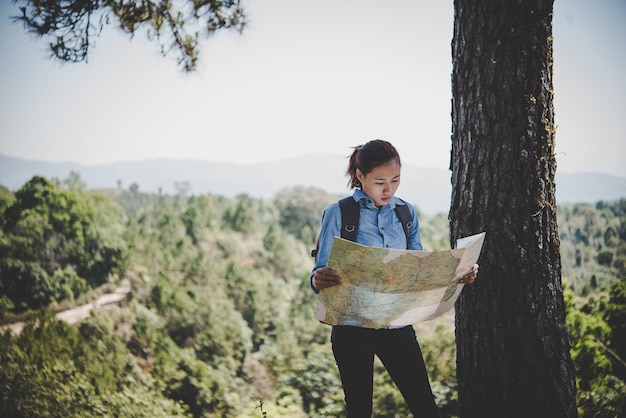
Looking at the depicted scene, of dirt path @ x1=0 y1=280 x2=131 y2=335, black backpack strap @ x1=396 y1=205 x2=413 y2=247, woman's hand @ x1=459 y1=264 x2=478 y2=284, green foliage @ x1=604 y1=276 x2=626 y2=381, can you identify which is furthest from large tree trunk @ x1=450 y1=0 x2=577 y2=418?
dirt path @ x1=0 y1=280 x2=131 y2=335

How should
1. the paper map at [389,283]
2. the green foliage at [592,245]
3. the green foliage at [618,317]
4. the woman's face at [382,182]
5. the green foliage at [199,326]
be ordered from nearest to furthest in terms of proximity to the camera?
the paper map at [389,283]
the woman's face at [382,182]
the green foliage at [199,326]
the green foliage at [618,317]
the green foliage at [592,245]

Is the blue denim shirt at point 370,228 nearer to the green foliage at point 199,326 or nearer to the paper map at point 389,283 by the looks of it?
the paper map at point 389,283

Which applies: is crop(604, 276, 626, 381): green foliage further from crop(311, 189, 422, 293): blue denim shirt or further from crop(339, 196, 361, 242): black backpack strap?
crop(339, 196, 361, 242): black backpack strap

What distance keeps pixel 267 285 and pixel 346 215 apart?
1063 inches

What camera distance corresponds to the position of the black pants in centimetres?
143

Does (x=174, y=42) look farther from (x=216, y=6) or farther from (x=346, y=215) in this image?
(x=346, y=215)

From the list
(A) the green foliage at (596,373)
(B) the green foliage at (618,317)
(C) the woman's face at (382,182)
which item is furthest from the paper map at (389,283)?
(B) the green foliage at (618,317)

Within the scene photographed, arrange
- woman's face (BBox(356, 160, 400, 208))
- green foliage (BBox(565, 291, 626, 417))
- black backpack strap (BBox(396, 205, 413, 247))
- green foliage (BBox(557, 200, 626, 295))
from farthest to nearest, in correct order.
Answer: green foliage (BBox(557, 200, 626, 295))
green foliage (BBox(565, 291, 626, 417))
black backpack strap (BBox(396, 205, 413, 247))
woman's face (BBox(356, 160, 400, 208))

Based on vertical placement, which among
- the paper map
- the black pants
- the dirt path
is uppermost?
the paper map

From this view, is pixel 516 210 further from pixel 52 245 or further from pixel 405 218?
pixel 52 245

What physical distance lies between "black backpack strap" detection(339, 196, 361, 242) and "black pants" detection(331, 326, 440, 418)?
14.3 inches

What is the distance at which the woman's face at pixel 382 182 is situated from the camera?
140cm

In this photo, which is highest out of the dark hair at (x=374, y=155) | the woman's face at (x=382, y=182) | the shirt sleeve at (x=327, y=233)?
the dark hair at (x=374, y=155)

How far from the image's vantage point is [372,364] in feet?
4.85
